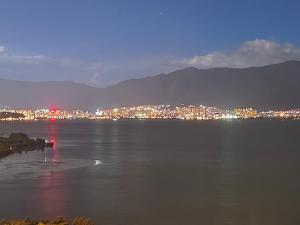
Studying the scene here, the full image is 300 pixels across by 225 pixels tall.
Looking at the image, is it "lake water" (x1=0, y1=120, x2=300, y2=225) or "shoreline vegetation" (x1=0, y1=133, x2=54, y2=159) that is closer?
"lake water" (x1=0, y1=120, x2=300, y2=225)

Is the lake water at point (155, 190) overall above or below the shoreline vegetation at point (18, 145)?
below

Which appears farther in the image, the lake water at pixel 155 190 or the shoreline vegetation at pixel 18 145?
the shoreline vegetation at pixel 18 145

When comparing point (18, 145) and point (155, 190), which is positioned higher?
point (18, 145)

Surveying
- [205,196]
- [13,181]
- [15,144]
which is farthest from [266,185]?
[15,144]

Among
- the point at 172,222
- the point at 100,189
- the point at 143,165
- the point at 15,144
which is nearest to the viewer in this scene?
the point at 172,222

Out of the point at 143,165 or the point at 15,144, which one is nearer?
the point at 143,165

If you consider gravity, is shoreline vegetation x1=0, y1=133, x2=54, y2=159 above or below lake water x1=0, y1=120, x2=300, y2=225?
above

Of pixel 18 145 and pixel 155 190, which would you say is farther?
pixel 18 145

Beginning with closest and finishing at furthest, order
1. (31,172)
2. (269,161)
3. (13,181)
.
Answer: (13,181) < (31,172) < (269,161)

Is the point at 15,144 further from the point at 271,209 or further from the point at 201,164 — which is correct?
the point at 271,209

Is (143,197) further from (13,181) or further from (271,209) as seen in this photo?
(13,181)
